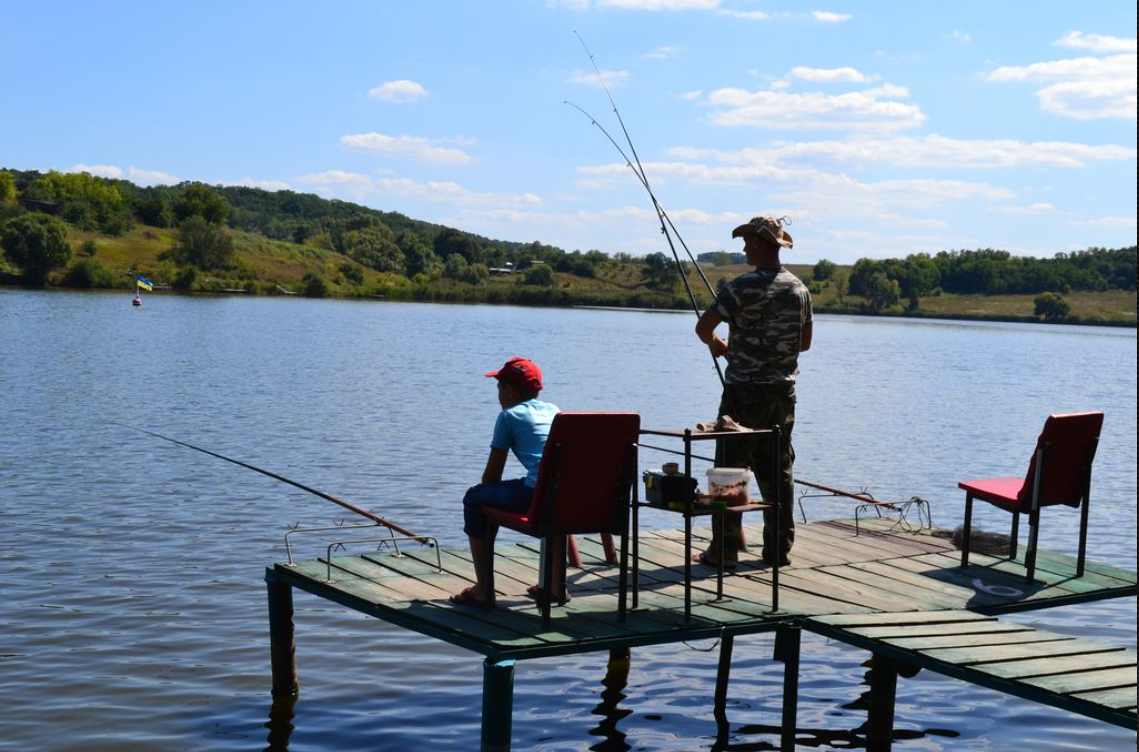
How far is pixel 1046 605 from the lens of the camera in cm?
792

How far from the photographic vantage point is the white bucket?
23.7 feet

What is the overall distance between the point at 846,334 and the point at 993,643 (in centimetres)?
8891

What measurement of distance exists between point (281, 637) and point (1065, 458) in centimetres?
513

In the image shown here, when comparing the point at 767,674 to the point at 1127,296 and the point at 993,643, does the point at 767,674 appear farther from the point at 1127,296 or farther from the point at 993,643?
the point at 1127,296

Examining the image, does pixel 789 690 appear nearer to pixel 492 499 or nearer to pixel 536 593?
pixel 536 593

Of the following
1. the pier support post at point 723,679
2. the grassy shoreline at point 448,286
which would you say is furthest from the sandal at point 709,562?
the grassy shoreline at point 448,286

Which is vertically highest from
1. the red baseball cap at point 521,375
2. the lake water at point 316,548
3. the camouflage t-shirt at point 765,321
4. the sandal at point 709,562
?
the camouflage t-shirt at point 765,321

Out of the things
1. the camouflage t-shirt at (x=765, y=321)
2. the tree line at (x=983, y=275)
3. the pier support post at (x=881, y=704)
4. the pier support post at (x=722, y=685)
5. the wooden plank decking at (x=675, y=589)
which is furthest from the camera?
the tree line at (x=983, y=275)

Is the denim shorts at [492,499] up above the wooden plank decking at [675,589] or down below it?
above

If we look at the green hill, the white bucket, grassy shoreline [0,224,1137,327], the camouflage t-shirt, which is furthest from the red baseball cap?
the green hill

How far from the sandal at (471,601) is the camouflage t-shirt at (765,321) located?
2.08 meters

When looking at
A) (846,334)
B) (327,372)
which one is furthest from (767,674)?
(846,334)

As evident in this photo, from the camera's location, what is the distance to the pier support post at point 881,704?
736 centimetres

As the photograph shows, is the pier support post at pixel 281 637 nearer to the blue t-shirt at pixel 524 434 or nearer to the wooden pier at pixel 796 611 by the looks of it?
the wooden pier at pixel 796 611
